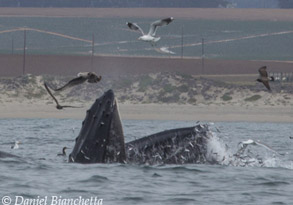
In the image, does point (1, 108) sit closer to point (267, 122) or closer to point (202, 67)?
point (267, 122)

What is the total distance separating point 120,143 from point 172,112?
2896cm

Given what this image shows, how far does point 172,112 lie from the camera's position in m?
45.3

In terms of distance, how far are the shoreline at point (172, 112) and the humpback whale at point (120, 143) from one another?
25355mm

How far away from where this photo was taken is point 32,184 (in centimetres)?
1905

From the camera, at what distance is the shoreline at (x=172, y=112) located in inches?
1720

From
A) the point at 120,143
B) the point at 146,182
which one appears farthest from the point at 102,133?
the point at 146,182

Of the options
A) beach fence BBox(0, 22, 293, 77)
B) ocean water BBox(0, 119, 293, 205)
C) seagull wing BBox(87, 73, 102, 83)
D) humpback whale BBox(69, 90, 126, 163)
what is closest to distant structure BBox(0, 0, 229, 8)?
beach fence BBox(0, 22, 293, 77)

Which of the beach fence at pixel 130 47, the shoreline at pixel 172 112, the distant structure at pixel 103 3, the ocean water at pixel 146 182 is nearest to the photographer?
the ocean water at pixel 146 182

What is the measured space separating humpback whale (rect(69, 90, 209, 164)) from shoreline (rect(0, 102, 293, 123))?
83.2ft

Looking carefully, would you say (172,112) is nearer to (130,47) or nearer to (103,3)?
(130,47)

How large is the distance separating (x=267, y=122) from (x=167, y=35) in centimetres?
7264

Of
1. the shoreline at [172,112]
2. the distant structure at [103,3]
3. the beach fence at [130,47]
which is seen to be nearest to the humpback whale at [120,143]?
the shoreline at [172,112]

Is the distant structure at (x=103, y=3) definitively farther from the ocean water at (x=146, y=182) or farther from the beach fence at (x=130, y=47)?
the ocean water at (x=146, y=182)

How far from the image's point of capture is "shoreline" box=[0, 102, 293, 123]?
43688 millimetres
